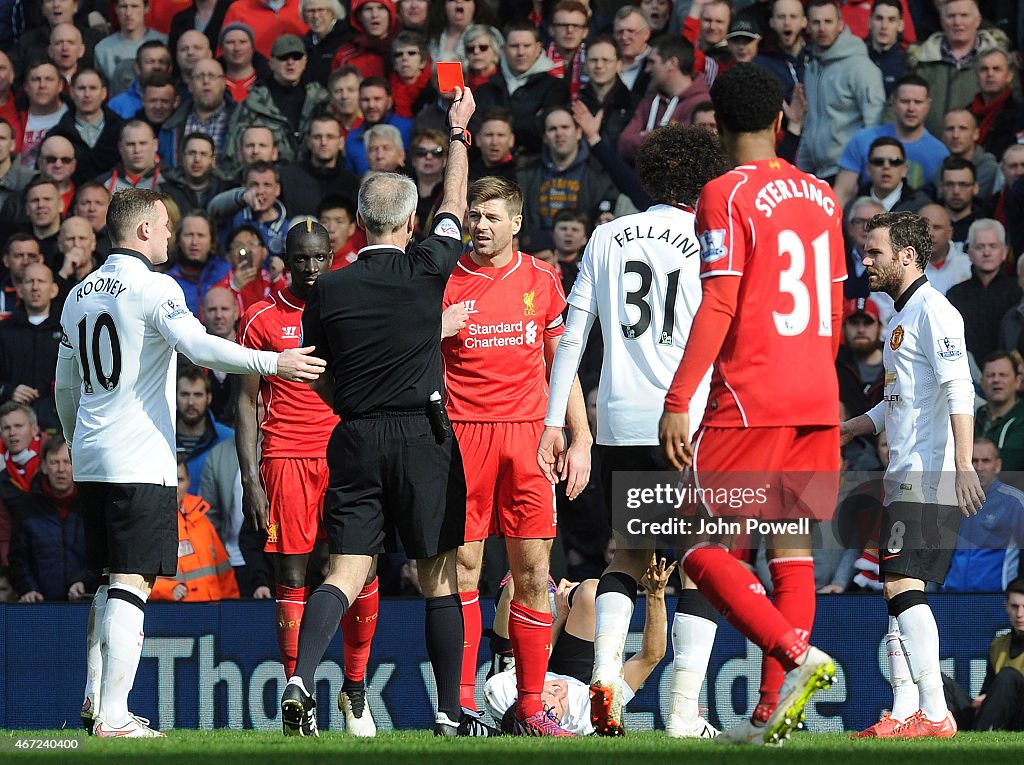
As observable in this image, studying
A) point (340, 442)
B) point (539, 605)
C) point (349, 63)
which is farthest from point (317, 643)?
point (349, 63)

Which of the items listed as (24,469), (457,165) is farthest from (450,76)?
(24,469)

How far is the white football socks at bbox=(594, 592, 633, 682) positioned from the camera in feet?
22.8

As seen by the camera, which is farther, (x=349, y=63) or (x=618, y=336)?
(x=349, y=63)

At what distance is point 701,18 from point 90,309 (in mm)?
7314

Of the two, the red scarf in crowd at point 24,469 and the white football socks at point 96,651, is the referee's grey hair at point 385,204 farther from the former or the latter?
the red scarf in crowd at point 24,469

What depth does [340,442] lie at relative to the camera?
7105 millimetres

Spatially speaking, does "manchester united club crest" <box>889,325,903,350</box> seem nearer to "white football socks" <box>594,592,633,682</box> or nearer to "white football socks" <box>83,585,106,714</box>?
"white football socks" <box>594,592,633,682</box>

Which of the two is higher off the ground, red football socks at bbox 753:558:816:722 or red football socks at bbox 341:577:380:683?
red football socks at bbox 753:558:816:722

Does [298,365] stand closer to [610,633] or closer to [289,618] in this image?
[610,633]

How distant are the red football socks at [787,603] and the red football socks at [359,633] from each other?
255 cm

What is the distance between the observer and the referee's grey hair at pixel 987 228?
1152 centimetres

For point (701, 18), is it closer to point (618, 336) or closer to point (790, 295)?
point (618, 336)

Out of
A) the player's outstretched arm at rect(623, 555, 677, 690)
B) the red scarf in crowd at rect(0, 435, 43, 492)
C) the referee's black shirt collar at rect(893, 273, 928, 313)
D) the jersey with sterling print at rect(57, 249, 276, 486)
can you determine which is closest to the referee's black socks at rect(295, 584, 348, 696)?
the jersey with sterling print at rect(57, 249, 276, 486)

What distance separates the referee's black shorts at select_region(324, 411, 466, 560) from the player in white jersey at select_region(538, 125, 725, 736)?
547mm
